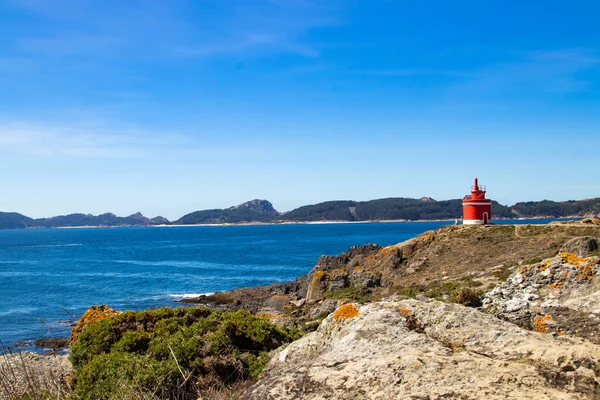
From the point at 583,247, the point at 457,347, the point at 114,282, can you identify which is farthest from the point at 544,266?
the point at 114,282

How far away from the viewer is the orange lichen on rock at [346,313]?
8086mm

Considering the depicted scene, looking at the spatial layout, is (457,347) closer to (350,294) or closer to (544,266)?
(544,266)

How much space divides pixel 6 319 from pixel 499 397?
44.4m

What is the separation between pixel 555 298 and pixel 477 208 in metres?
33.8

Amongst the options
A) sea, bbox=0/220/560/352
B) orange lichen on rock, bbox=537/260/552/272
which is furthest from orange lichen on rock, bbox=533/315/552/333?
sea, bbox=0/220/560/352

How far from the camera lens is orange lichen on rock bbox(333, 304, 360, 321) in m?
8.09

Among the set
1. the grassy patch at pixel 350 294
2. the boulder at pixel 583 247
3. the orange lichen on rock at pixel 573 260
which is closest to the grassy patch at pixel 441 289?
the grassy patch at pixel 350 294

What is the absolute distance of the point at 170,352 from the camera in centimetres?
916

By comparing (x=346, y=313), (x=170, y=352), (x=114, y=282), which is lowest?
(x=114, y=282)

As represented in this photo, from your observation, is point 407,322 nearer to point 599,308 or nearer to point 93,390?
point 599,308

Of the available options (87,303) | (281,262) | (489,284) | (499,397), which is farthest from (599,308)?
(281,262)

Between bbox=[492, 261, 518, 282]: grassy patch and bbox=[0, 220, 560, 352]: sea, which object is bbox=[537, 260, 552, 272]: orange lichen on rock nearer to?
bbox=[492, 261, 518, 282]: grassy patch

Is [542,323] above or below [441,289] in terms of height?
above

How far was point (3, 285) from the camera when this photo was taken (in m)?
61.2
